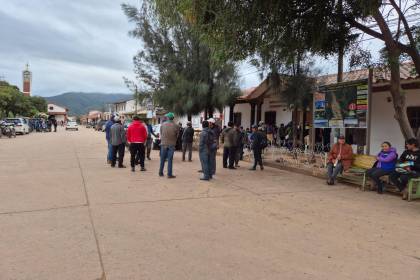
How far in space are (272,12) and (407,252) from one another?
19.8 feet

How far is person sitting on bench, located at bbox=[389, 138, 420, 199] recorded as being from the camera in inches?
337

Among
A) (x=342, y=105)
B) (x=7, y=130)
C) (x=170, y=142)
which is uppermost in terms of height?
(x=342, y=105)

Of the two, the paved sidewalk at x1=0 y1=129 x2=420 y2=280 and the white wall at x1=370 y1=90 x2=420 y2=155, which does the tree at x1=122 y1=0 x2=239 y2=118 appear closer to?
the white wall at x1=370 y1=90 x2=420 y2=155

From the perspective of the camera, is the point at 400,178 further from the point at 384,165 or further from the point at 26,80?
the point at 26,80

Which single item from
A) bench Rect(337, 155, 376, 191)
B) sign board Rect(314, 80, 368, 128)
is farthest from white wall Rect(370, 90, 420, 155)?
bench Rect(337, 155, 376, 191)

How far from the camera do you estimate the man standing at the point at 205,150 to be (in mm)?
10500

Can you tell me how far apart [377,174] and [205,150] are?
418 centimetres

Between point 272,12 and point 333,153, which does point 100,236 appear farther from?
point 333,153

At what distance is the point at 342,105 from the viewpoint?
11.9m

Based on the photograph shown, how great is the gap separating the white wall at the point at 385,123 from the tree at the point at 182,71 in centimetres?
753

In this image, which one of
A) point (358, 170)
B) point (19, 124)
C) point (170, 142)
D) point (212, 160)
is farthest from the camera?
point (19, 124)

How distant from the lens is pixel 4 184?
932cm

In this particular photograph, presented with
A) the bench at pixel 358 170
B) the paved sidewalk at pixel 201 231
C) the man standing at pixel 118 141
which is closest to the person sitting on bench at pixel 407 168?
the paved sidewalk at pixel 201 231

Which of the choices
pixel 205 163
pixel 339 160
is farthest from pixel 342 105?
pixel 205 163
